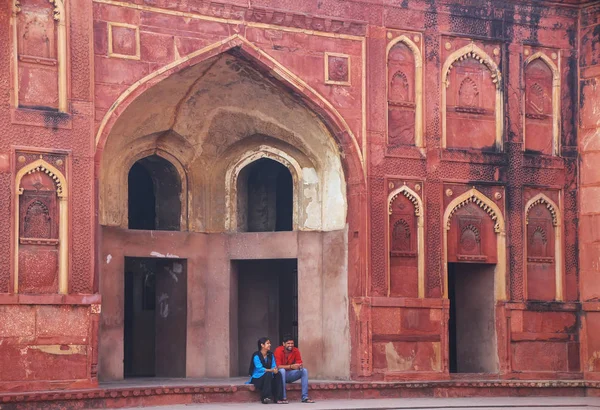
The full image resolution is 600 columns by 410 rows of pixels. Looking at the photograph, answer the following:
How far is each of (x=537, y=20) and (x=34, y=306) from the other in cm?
692

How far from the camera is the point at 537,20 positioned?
15.4 meters

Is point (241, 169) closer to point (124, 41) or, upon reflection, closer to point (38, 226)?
point (124, 41)

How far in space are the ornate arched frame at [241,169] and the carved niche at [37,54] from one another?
3.30m

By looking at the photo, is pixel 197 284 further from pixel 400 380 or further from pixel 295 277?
pixel 400 380

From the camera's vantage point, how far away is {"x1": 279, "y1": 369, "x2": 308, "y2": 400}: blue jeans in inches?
509

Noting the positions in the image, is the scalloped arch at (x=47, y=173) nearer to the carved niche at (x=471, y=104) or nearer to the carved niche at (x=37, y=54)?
the carved niche at (x=37, y=54)

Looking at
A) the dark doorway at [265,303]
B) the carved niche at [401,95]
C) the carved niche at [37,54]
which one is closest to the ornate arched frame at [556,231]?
the carved niche at [401,95]

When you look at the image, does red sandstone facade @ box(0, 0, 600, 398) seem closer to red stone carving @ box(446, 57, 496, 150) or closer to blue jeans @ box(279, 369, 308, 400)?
red stone carving @ box(446, 57, 496, 150)

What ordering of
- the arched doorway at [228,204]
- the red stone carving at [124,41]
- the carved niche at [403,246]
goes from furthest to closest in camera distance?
the carved niche at [403,246], the arched doorway at [228,204], the red stone carving at [124,41]

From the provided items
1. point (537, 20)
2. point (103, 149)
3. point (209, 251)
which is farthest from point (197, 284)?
point (537, 20)

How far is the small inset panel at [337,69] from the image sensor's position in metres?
14.3

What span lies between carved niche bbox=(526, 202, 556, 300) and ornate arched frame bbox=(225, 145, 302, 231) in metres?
2.75

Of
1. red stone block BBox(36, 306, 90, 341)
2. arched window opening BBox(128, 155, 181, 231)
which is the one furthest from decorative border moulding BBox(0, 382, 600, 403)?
arched window opening BBox(128, 155, 181, 231)

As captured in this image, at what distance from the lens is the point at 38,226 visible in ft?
41.0
